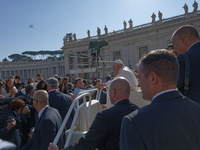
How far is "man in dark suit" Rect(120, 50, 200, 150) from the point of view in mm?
1252

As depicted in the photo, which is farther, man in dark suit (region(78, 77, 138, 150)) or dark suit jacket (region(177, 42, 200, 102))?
dark suit jacket (region(177, 42, 200, 102))

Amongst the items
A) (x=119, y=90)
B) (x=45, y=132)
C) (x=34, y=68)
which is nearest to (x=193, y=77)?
(x=119, y=90)

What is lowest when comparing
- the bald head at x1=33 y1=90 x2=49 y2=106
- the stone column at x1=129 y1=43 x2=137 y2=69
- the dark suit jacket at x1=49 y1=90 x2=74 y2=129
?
the dark suit jacket at x1=49 y1=90 x2=74 y2=129

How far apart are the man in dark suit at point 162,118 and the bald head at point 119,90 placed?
3.44ft

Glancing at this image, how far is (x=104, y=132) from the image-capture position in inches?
85.9

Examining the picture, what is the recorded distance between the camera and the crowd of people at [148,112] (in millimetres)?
1261

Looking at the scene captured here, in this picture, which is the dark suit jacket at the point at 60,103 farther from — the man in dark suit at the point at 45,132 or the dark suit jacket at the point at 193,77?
the dark suit jacket at the point at 193,77

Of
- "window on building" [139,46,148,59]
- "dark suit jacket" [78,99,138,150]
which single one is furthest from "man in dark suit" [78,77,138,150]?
"window on building" [139,46,148,59]

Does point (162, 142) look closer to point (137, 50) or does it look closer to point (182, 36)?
point (182, 36)

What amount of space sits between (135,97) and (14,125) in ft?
8.78

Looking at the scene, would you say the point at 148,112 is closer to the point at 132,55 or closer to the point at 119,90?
the point at 119,90

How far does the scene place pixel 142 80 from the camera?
1.53m

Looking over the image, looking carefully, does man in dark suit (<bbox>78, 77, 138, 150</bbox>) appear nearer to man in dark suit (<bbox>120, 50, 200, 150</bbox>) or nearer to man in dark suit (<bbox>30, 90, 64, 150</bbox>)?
man in dark suit (<bbox>120, 50, 200, 150</bbox>)

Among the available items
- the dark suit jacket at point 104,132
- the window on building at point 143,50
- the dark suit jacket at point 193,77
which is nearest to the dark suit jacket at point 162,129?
the dark suit jacket at point 104,132
